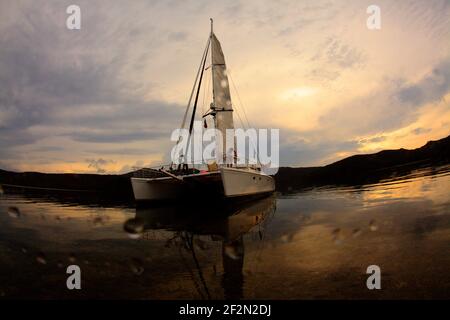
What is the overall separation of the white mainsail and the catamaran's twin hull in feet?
17.6

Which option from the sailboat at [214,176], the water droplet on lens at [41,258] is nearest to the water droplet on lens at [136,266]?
the water droplet on lens at [41,258]

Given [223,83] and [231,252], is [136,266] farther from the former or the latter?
[223,83]

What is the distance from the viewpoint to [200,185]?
2217 cm

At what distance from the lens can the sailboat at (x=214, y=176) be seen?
67.6 feet

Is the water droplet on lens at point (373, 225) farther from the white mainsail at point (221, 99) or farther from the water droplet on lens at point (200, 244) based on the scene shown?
the white mainsail at point (221, 99)

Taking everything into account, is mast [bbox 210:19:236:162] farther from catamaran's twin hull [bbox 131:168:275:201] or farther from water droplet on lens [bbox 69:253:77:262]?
water droplet on lens [bbox 69:253:77:262]

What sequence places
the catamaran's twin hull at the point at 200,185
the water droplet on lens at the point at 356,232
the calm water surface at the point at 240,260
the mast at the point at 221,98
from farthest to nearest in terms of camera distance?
the mast at the point at 221,98, the catamaran's twin hull at the point at 200,185, the water droplet on lens at the point at 356,232, the calm water surface at the point at 240,260

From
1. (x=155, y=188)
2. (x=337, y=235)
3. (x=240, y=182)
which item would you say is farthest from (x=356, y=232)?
(x=155, y=188)

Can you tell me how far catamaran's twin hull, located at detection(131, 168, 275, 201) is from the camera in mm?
20172

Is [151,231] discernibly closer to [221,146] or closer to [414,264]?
[414,264]

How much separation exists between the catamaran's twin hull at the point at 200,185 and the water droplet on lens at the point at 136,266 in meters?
12.2

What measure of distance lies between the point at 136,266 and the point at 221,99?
2664 cm

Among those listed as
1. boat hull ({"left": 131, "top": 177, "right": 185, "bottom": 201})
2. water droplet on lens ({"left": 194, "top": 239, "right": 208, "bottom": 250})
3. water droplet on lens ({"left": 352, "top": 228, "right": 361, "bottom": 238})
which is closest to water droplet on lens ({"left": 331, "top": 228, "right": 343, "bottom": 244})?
water droplet on lens ({"left": 352, "top": 228, "right": 361, "bottom": 238})

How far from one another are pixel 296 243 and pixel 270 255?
63.4 inches
